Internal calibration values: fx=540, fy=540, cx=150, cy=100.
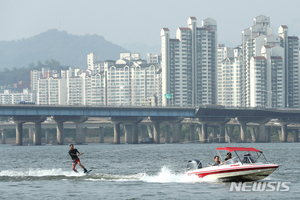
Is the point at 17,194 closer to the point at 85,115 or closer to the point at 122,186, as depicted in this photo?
the point at 122,186

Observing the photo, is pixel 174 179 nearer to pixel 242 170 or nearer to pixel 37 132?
pixel 242 170

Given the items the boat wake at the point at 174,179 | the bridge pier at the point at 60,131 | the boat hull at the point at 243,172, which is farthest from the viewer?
the bridge pier at the point at 60,131

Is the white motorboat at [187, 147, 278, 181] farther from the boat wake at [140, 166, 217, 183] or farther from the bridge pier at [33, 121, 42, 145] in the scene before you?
the bridge pier at [33, 121, 42, 145]

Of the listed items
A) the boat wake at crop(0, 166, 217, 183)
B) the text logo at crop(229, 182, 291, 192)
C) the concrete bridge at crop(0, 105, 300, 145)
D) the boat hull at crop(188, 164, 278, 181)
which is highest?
the concrete bridge at crop(0, 105, 300, 145)

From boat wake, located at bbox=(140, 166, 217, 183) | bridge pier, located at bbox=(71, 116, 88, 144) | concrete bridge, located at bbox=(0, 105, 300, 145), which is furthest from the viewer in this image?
bridge pier, located at bbox=(71, 116, 88, 144)

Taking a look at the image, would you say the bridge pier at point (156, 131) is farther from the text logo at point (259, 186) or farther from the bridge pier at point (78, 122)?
the text logo at point (259, 186)

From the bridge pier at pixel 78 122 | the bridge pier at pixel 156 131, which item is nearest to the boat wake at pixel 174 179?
the bridge pier at pixel 78 122

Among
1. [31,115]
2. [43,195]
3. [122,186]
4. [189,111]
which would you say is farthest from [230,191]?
[189,111]

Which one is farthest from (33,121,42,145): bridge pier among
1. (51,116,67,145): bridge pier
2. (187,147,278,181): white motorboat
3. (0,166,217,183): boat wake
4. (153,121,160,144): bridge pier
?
(187,147,278,181): white motorboat

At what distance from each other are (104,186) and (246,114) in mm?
145884

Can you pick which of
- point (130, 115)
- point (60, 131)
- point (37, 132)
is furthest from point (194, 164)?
point (37, 132)

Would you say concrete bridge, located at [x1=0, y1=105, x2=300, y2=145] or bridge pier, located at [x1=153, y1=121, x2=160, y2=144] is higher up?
concrete bridge, located at [x1=0, y1=105, x2=300, y2=145]

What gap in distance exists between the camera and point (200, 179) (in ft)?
151

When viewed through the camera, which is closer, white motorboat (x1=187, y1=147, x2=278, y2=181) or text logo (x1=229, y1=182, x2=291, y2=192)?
text logo (x1=229, y1=182, x2=291, y2=192)
